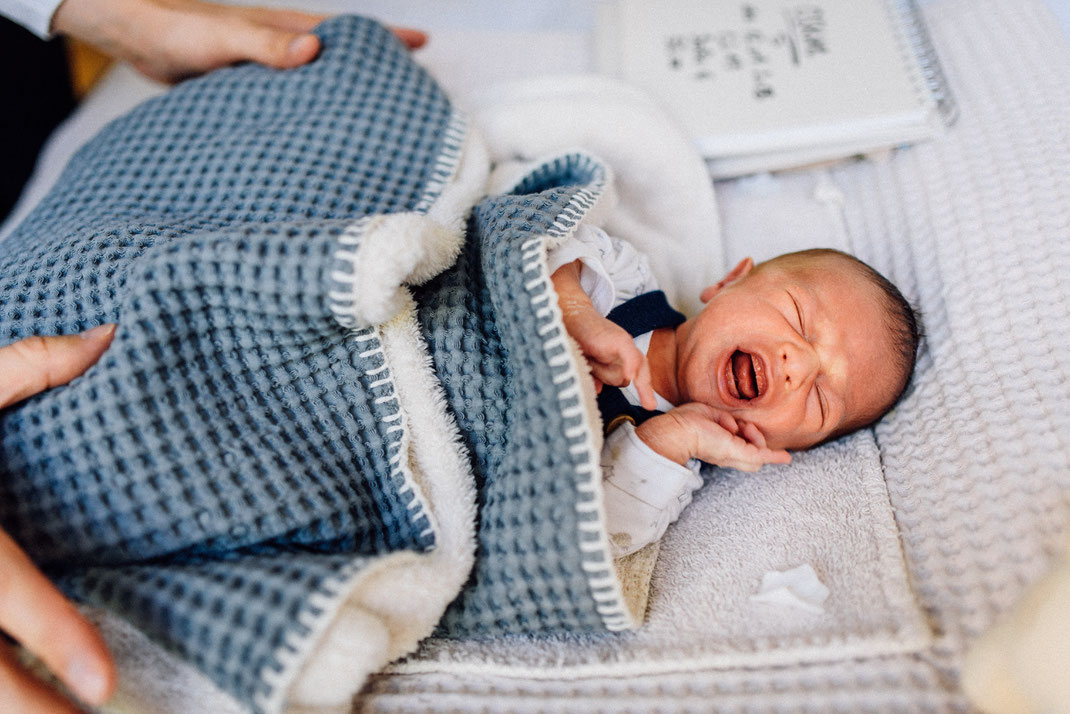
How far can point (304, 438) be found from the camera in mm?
751

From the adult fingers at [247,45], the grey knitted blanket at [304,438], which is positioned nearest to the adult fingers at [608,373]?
the grey knitted blanket at [304,438]

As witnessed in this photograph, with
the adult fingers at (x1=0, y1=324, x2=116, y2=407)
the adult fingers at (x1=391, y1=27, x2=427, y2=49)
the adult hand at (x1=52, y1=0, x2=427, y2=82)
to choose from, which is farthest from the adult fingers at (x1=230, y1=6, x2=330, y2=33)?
the adult fingers at (x1=0, y1=324, x2=116, y2=407)

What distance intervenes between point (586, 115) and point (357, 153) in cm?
37

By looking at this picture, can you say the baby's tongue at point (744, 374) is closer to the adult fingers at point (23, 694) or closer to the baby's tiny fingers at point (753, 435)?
the baby's tiny fingers at point (753, 435)

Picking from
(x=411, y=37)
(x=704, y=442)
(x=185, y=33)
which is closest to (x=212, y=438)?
(x=704, y=442)

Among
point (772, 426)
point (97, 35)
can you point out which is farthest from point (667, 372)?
point (97, 35)

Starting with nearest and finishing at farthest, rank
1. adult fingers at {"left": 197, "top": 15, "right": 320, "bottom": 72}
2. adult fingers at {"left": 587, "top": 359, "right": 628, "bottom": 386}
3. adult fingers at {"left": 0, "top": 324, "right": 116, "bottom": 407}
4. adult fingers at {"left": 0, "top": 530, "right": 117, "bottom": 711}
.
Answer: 1. adult fingers at {"left": 0, "top": 530, "right": 117, "bottom": 711}
2. adult fingers at {"left": 0, "top": 324, "right": 116, "bottom": 407}
3. adult fingers at {"left": 587, "top": 359, "right": 628, "bottom": 386}
4. adult fingers at {"left": 197, "top": 15, "right": 320, "bottom": 72}

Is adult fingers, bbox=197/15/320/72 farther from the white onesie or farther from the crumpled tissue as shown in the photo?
the crumpled tissue

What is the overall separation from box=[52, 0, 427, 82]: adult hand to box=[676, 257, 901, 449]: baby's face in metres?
0.74

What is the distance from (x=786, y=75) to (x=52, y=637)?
122 centimetres

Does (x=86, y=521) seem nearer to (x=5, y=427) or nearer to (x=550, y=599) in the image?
(x=5, y=427)

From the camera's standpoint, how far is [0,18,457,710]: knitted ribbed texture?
24.0 inches

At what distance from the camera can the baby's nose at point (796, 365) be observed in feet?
2.78

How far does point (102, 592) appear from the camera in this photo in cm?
63
